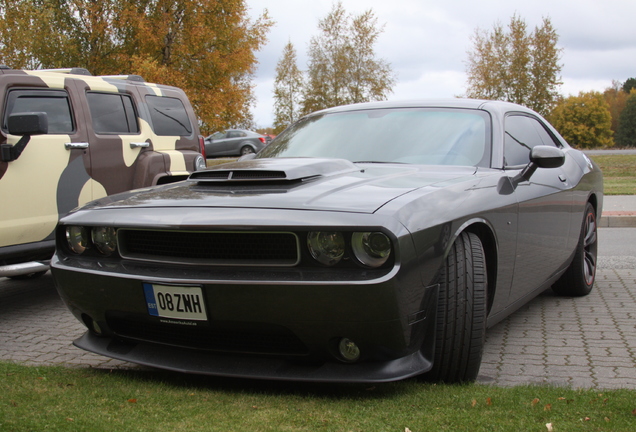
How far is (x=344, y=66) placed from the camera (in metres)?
37.4

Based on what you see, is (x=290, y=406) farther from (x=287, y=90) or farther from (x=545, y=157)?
(x=287, y=90)

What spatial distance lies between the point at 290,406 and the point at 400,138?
200 centimetres

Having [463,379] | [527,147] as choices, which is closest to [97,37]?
[527,147]

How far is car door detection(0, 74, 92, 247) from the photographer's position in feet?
17.0

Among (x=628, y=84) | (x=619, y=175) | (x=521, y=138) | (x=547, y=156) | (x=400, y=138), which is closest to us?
(x=547, y=156)

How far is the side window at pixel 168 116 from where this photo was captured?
7.03 metres

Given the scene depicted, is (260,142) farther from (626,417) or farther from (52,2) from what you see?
(626,417)

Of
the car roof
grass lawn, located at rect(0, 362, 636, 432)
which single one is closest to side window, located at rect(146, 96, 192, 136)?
the car roof

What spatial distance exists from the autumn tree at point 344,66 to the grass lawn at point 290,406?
1389 inches

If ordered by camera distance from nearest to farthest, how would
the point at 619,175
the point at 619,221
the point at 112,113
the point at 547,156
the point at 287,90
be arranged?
the point at 547,156, the point at 112,113, the point at 619,221, the point at 619,175, the point at 287,90

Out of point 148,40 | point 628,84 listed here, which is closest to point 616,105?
point 628,84

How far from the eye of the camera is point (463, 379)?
3.15 meters

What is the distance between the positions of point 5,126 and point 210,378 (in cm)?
309

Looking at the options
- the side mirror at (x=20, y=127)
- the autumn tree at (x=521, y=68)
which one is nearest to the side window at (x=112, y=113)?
the side mirror at (x=20, y=127)
